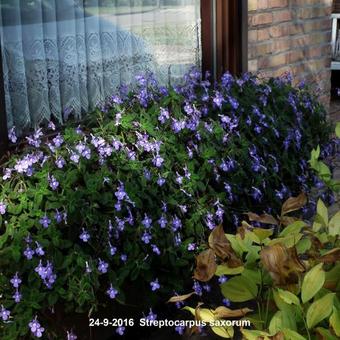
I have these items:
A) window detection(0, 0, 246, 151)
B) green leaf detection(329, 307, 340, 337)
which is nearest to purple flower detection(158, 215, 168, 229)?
window detection(0, 0, 246, 151)

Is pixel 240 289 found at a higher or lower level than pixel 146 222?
higher

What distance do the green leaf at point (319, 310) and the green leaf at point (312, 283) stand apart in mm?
20

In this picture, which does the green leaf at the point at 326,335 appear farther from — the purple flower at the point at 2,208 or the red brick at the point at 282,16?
the red brick at the point at 282,16

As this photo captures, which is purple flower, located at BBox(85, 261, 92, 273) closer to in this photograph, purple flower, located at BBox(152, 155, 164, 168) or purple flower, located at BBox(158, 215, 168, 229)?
purple flower, located at BBox(158, 215, 168, 229)

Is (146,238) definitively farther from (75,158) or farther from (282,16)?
(282,16)

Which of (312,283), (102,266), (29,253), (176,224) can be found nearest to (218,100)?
(176,224)

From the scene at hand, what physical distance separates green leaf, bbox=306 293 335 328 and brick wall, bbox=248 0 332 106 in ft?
11.2

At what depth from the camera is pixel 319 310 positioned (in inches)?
56.8

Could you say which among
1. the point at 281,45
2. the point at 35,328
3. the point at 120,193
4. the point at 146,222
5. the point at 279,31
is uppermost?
the point at 279,31

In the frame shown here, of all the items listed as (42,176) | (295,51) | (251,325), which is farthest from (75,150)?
(295,51)

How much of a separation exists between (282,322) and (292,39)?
159 inches

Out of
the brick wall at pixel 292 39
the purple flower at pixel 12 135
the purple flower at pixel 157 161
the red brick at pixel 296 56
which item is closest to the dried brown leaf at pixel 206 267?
the purple flower at pixel 157 161

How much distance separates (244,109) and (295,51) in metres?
1.91

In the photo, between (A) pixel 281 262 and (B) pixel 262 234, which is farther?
(B) pixel 262 234
